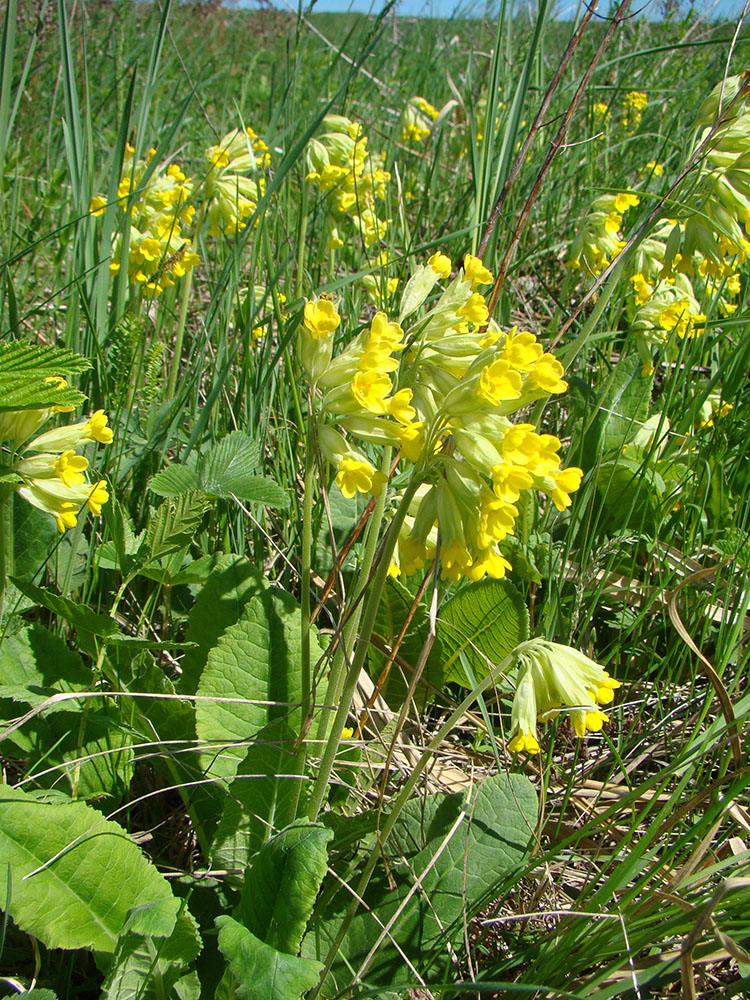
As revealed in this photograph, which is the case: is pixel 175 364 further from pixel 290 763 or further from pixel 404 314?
pixel 290 763

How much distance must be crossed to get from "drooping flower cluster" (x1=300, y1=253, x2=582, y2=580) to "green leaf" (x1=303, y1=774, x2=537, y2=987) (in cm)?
56

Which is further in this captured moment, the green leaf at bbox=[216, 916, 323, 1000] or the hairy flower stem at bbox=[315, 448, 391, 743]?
the hairy flower stem at bbox=[315, 448, 391, 743]

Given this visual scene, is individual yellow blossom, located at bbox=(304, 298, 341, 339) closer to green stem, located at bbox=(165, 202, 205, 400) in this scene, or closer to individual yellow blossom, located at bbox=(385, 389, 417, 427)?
individual yellow blossom, located at bbox=(385, 389, 417, 427)

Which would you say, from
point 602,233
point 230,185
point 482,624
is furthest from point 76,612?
point 602,233

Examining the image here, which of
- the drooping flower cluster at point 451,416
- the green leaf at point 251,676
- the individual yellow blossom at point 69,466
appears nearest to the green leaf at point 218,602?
the green leaf at point 251,676

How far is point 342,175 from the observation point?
12.1 ft

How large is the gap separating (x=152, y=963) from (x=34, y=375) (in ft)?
3.45

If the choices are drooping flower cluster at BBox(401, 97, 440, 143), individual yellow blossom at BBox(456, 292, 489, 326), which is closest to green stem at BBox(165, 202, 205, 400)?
individual yellow blossom at BBox(456, 292, 489, 326)

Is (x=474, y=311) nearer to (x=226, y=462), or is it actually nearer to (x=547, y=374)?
(x=547, y=374)

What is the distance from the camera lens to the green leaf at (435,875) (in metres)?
1.65

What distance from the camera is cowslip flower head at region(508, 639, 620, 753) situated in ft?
4.99


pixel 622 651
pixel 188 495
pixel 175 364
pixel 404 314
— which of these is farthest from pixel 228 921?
pixel 175 364

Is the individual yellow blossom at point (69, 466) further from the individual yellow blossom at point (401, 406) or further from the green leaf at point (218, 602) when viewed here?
the individual yellow blossom at point (401, 406)

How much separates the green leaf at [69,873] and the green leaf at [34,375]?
690 millimetres
